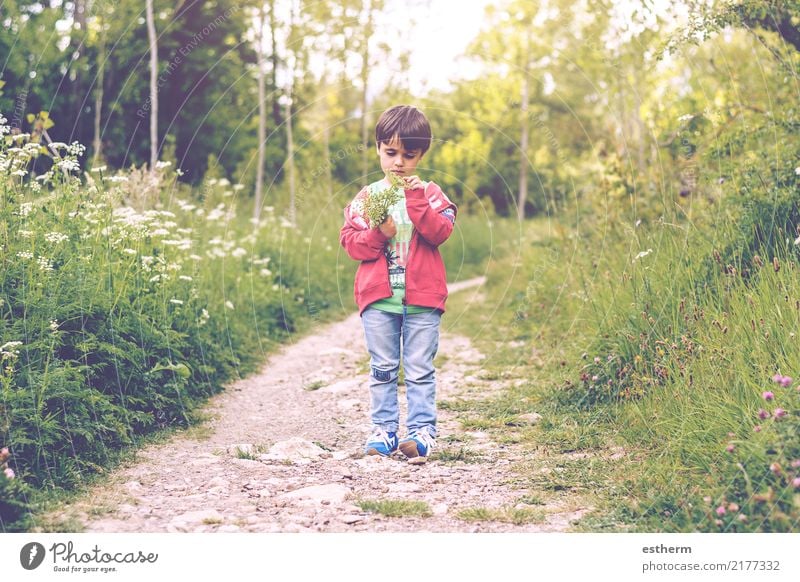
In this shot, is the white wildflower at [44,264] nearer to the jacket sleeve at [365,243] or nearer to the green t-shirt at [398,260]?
the jacket sleeve at [365,243]

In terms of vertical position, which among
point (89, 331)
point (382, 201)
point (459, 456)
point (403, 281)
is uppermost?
point (382, 201)

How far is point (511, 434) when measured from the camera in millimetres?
4543

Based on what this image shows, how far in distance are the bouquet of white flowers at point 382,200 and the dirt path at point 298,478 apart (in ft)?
4.00

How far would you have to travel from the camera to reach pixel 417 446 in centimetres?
414

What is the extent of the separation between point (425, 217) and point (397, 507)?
4.53 ft

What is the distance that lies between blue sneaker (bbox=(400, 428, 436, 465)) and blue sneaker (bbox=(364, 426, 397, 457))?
10cm

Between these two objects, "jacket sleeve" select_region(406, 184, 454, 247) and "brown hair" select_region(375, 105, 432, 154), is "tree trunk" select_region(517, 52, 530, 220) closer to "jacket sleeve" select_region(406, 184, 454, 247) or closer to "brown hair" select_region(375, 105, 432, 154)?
"brown hair" select_region(375, 105, 432, 154)

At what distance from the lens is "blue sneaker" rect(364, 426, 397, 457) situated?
4254mm

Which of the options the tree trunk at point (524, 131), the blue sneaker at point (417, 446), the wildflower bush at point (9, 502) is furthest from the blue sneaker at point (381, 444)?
the tree trunk at point (524, 131)

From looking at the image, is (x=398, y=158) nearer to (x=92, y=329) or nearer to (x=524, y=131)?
(x=92, y=329)

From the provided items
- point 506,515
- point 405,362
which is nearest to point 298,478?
point 405,362

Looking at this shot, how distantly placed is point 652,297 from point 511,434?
1.23 meters

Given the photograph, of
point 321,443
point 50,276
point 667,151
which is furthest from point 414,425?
point 667,151
